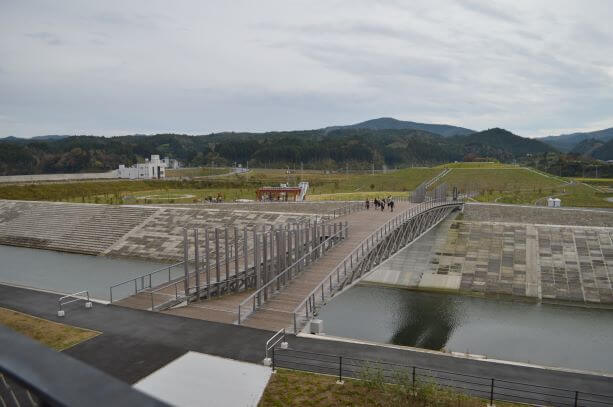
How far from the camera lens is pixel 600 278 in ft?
135

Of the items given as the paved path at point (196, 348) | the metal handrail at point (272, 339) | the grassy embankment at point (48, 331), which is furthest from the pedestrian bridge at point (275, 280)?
the grassy embankment at point (48, 331)

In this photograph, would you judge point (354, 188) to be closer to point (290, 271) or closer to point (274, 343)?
point (290, 271)

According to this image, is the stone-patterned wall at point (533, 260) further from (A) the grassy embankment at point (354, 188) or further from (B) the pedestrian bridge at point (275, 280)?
(A) the grassy embankment at point (354, 188)

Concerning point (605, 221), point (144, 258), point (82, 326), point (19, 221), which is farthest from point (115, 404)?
point (19, 221)

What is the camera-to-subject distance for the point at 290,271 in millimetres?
26547

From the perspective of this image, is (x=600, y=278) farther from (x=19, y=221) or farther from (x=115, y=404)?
(x=19, y=221)

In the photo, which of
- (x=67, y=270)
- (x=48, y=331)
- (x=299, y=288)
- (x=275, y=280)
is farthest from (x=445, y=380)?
(x=67, y=270)

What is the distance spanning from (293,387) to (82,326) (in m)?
10.7

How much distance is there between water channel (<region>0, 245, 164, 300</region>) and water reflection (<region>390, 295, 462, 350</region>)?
2155cm

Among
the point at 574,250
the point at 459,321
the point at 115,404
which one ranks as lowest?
the point at 459,321

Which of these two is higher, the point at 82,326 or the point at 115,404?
the point at 115,404

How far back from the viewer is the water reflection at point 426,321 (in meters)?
32.4

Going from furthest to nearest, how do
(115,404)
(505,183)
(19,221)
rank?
1. (505,183)
2. (19,221)
3. (115,404)

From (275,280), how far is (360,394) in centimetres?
1058
